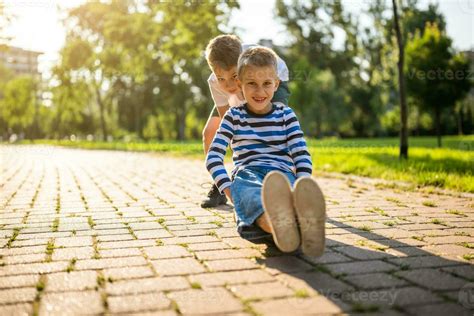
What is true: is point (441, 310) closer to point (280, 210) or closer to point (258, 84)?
point (280, 210)

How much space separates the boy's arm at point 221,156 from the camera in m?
3.28

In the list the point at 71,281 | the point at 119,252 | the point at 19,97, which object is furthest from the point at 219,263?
the point at 19,97

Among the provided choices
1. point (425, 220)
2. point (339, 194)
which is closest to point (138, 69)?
→ point (339, 194)

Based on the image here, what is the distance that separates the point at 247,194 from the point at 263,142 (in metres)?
0.55

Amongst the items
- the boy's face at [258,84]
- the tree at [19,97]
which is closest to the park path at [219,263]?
the boy's face at [258,84]

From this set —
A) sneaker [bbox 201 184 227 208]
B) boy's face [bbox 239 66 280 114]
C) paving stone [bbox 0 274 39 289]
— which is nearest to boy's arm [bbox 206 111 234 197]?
boy's face [bbox 239 66 280 114]

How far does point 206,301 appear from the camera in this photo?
2.18 metres

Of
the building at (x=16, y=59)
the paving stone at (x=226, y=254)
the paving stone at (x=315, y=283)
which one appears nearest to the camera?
the paving stone at (x=315, y=283)

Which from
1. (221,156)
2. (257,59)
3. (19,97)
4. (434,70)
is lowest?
(221,156)

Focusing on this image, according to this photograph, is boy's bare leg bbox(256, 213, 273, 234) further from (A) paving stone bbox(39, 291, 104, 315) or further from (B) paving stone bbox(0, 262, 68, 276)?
(B) paving stone bbox(0, 262, 68, 276)

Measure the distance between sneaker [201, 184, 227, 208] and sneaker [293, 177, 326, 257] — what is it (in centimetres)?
242

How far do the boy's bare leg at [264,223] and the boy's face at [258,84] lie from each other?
864 millimetres

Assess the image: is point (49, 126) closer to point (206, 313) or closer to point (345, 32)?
point (345, 32)

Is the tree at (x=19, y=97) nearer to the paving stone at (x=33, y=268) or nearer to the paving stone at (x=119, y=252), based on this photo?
the paving stone at (x=119, y=252)
